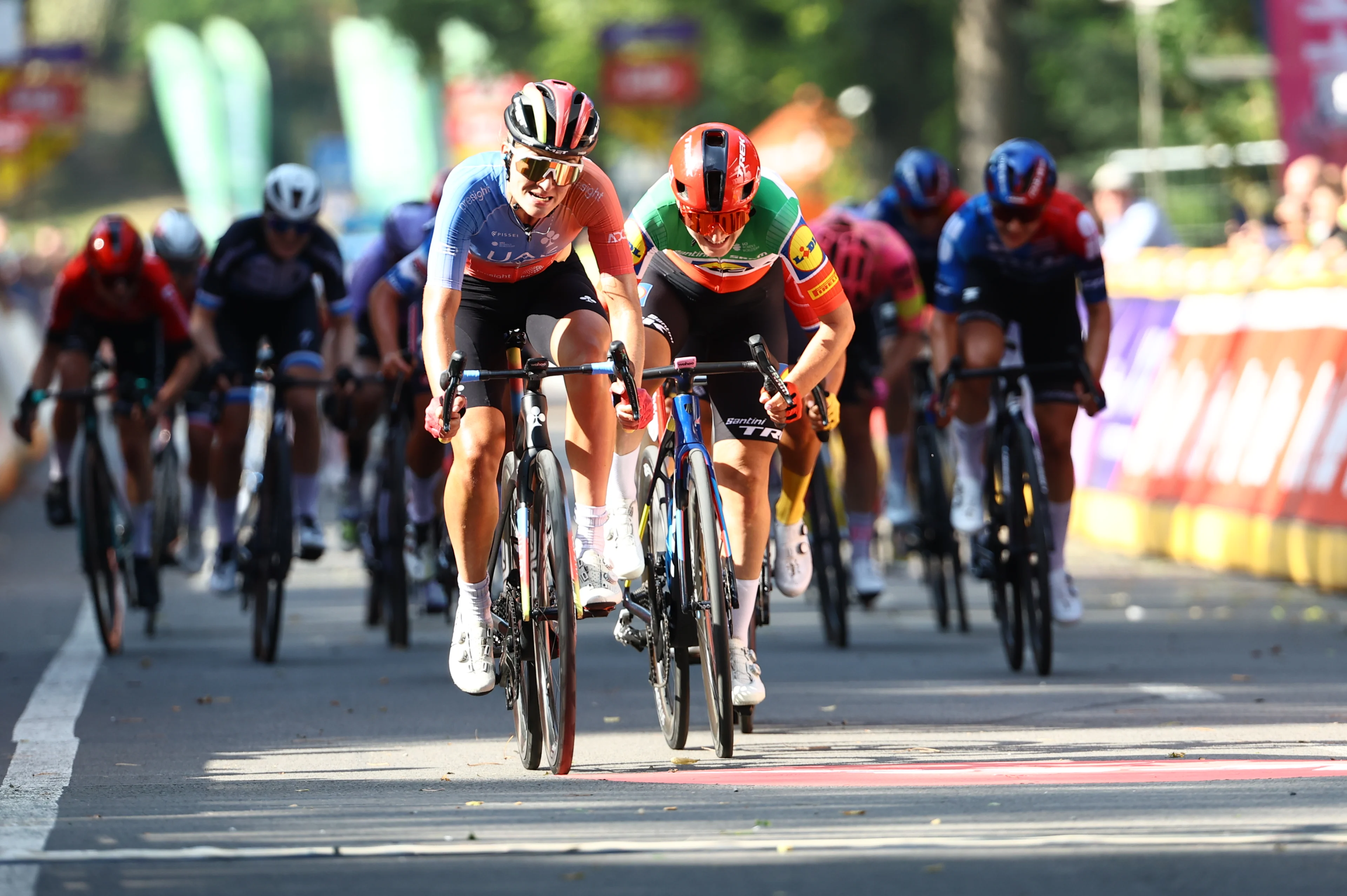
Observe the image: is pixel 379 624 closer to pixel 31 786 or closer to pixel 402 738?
pixel 402 738

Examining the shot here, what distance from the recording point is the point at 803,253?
833 centimetres

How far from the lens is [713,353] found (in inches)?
348

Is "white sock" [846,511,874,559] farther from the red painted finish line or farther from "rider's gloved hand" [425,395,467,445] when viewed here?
"rider's gloved hand" [425,395,467,445]

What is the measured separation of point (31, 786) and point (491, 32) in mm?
39243

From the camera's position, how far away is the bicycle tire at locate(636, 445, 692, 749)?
777 cm

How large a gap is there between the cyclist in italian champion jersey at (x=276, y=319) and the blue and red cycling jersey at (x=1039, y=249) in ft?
10.4

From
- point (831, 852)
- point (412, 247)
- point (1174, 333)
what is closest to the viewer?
point (831, 852)

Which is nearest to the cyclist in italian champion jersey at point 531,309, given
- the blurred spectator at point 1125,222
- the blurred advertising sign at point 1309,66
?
the blurred advertising sign at point 1309,66

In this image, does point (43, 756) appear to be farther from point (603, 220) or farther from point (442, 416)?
point (603, 220)

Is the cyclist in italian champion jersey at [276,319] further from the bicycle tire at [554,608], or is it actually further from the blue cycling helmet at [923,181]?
the bicycle tire at [554,608]

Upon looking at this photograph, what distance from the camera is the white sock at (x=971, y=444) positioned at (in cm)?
1110

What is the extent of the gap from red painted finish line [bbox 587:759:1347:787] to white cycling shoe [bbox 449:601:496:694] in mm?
429

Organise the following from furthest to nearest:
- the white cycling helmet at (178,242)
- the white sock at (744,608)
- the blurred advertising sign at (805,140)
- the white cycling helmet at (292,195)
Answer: the blurred advertising sign at (805,140) → the white cycling helmet at (178,242) → the white cycling helmet at (292,195) → the white sock at (744,608)

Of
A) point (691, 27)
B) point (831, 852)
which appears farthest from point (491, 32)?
point (831, 852)
